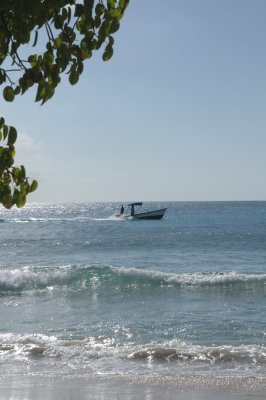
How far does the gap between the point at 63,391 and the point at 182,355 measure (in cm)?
310

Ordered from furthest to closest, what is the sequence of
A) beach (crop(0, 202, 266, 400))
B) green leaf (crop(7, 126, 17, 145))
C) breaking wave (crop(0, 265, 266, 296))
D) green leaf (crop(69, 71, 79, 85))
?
breaking wave (crop(0, 265, 266, 296)), beach (crop(0, 202, 266, 400)), green leaf (crop(69, 71, 79, 85)), green leaf (crop(7, 126, 17, 145))

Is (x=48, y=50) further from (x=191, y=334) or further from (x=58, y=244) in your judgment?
(x=58, y=244)

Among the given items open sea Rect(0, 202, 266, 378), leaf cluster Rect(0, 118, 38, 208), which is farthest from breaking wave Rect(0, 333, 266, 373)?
leaf cluster Rect(0, 118, 38, 208)

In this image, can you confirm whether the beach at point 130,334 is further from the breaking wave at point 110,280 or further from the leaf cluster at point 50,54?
the leaf cluster at point 50,54

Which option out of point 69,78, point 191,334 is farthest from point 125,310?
point 69,78

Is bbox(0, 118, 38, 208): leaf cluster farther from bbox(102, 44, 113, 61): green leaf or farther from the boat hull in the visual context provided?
the boat hull

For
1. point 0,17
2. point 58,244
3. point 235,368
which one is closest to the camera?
point 0,17

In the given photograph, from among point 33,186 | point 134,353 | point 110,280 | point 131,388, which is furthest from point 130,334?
point 33,186

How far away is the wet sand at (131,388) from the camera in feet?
26.1

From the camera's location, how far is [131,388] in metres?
8.38

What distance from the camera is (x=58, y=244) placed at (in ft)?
155

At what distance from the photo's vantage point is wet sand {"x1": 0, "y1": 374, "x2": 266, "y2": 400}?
7949 millimetres

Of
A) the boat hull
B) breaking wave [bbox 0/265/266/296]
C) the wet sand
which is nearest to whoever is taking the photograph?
the wet sand

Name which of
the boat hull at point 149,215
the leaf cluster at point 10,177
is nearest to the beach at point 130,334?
the leaf cluster at point 10,177
